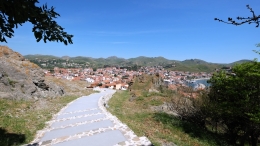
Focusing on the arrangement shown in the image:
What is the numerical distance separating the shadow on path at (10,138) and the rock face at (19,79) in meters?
7.52

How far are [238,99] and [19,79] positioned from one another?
1898 centimetres

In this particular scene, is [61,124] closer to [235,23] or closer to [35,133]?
[35,133]

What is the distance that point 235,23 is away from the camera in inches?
98.6

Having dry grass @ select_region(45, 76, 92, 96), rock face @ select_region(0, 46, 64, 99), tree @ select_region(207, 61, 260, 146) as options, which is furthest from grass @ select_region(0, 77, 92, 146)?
dry grass @ select_region(45, 76, 92, 96)

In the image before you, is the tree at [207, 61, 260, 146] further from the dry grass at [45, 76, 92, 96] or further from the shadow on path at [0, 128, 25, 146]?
the dry grass at [45, 76, 92, 96]

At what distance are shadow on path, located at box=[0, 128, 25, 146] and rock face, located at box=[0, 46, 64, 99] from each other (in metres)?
7.52

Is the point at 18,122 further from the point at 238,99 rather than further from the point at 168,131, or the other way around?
the point at 238,99

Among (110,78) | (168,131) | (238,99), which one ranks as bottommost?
(110,78)

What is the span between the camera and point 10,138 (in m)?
7.64

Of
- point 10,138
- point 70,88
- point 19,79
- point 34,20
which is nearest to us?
point 34,20

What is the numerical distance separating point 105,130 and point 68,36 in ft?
17.5

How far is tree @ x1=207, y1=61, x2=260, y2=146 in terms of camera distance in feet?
33.5

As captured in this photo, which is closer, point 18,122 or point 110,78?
point 18,122

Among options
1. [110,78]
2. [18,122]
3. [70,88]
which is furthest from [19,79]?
[110,78]
